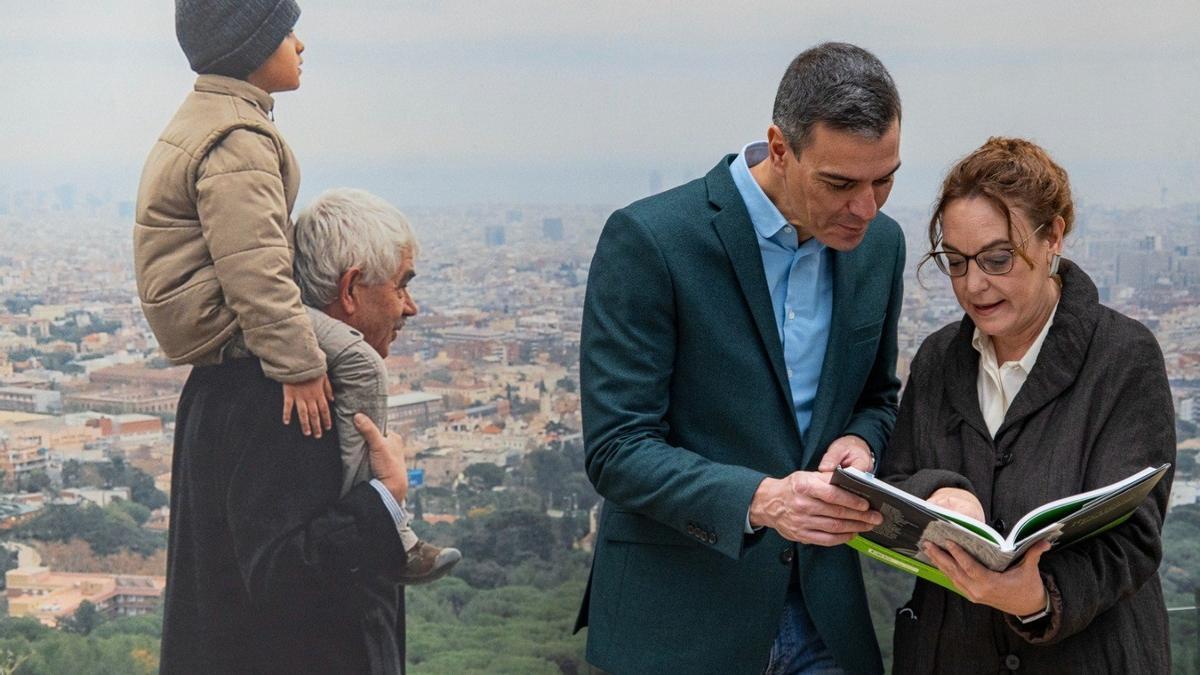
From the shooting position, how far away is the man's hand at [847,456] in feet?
6.81

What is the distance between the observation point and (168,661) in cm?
325

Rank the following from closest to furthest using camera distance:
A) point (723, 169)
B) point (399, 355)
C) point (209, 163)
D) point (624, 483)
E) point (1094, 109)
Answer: point (624, 483)
point (723, 169)
point (209, 163)
point (399, 355)
point (1094, 109)

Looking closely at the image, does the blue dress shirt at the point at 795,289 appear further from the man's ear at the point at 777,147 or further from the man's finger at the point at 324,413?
the man's finger at the point at 324,413

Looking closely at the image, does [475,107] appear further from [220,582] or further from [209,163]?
[220,582]

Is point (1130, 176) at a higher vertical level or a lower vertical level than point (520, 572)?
higher

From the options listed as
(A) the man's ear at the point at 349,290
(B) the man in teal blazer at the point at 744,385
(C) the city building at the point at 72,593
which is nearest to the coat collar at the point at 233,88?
(A) the man's ear at the point at 349,290

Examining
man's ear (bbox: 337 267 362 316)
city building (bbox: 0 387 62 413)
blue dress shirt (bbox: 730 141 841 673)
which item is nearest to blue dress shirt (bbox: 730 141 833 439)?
blue dress shirt (bbox: 730 141 841 673)

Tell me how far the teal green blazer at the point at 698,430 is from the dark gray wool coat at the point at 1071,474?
0.16 meters

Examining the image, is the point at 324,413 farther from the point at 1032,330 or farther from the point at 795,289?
the point at 1032,330

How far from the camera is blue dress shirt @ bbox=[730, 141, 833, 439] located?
207 cm

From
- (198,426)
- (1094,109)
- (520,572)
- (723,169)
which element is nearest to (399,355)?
(198,426)

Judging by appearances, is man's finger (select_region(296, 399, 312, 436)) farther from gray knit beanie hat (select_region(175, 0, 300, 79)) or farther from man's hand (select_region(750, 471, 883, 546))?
man's hand (select_region(750, 471, 883, 546))

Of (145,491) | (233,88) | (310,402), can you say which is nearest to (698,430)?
(310,402)

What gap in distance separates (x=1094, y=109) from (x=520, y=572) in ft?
7.64
